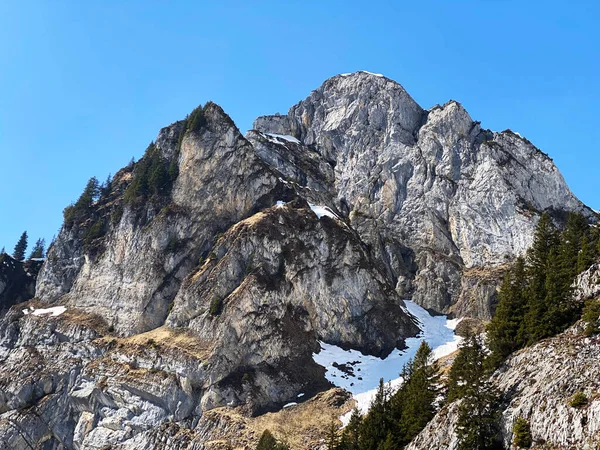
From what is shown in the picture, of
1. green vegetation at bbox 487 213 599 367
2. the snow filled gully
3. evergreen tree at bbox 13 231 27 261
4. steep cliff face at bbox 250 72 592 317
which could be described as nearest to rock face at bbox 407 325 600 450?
green vegetation at bbox 487 213 599 367

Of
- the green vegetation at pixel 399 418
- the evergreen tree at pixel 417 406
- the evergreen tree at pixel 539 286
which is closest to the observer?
the evergreen tree at pixel 539 286

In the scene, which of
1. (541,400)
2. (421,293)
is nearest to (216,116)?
(421,293)

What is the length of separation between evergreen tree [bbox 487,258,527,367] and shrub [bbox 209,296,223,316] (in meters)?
47.0

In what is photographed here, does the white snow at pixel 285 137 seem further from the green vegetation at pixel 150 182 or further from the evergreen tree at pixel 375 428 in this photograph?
the evergreen tree at pixel 375 428

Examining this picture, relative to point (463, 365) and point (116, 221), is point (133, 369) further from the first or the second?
point (463, 365)

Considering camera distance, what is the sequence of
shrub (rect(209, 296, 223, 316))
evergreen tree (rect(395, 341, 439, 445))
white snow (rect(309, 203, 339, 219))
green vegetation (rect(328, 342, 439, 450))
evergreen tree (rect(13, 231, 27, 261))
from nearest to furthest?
evergreen tree (rect(395, 341, 439, 445)) → green vegetation (rect(328, 342, 439, 450)) → shrub (rect(209, 296, 223, 316)) → white snow (rect(309, 203, 339, 219)) → evergreen tree (rect(13, 231, 27, 261))

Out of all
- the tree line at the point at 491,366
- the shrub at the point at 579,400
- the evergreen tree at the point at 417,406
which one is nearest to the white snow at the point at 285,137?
the tree line at the point at 491,366

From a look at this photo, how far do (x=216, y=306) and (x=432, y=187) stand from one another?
66.3m

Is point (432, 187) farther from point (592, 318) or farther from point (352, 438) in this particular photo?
point (592, 318)

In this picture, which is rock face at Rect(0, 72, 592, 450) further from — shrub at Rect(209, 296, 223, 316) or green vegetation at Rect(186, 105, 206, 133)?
green vegetation at Rect(186, 105, 206, 133)

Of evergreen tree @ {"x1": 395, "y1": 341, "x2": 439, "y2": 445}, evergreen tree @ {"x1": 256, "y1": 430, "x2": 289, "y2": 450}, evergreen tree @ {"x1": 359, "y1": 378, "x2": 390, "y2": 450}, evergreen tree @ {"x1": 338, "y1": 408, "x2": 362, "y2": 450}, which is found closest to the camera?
evergreen tree @ {"x1": 395, "y1": 341, "x2": 439, "y2": 445}

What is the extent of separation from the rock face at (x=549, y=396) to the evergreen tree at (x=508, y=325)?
328cm

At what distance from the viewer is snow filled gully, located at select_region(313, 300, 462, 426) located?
81625 mm

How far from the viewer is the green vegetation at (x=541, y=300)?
46062 millimetres
